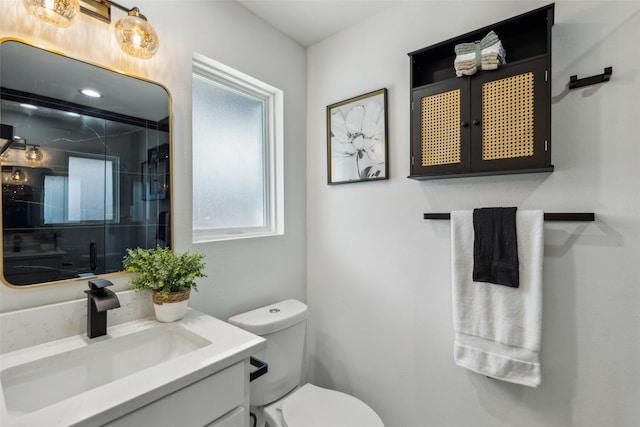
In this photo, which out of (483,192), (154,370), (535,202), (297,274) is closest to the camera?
(154,370)

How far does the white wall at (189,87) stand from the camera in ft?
3.35

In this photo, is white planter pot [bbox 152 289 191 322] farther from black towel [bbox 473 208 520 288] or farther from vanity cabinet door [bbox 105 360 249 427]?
black towel [bbox 473 208 520 288]

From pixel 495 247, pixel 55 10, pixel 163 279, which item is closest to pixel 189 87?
pixel 55 10

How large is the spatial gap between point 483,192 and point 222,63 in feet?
4.64

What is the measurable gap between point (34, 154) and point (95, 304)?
525mm

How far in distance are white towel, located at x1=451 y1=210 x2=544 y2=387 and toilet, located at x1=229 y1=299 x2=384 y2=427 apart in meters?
0.54

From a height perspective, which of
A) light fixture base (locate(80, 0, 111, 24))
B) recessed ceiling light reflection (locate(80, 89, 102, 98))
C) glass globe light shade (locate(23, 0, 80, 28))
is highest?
light fixture base (locate(80, 0, 111, 24))

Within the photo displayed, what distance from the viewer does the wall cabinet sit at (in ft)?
3.65

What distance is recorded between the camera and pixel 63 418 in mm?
629

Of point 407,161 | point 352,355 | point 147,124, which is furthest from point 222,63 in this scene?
point 352,355

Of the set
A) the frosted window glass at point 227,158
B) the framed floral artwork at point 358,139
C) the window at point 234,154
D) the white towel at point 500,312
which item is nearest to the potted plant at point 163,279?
the window at point 234,154

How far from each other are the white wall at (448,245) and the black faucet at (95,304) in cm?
118

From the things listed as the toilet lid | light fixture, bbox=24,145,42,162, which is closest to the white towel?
the toilet lid

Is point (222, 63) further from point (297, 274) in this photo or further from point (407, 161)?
point (297, 274)
